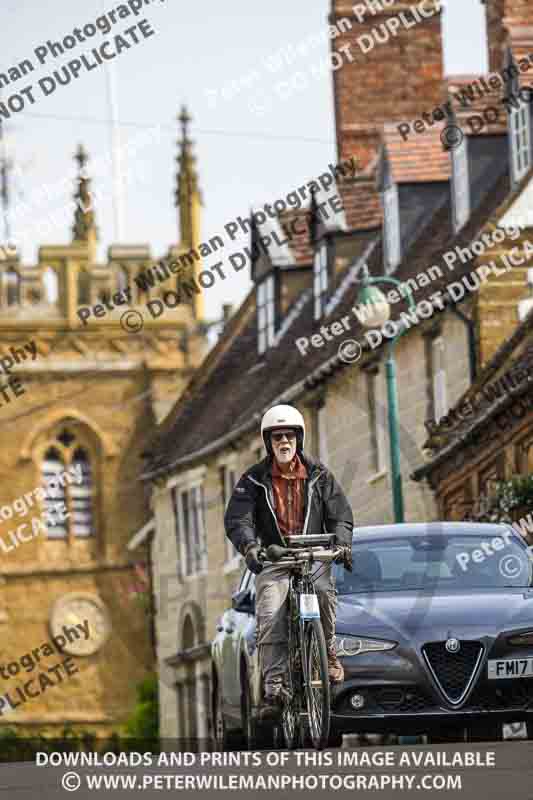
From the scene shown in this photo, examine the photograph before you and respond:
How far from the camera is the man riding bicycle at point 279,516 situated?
1389 cm

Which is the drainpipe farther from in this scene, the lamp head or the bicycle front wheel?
the bicycle front wheel

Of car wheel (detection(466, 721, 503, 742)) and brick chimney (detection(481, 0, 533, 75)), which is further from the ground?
brick chimney (detection(481, 0, 533, 75))

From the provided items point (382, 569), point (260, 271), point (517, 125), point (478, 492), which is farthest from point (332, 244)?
point (382, 569)

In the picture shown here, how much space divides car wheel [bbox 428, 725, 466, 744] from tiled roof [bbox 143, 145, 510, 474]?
16020 millimetres

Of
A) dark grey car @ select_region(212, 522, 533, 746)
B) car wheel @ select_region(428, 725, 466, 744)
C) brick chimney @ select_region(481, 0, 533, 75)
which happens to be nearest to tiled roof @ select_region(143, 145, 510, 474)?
brick chimney @ select_region(481, 0, 533, 75)

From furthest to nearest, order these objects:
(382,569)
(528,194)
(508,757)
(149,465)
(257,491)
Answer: (149,465) → (528,194) → (382,569) → (257,491) → (508,757)

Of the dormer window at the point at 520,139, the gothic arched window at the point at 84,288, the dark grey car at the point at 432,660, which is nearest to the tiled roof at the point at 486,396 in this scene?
the dormer window at the point at 520,139

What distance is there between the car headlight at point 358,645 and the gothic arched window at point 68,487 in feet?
196

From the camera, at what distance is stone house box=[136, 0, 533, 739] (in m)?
34.2

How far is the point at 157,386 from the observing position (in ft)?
246

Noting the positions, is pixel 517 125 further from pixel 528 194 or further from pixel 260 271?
pixel 260 271

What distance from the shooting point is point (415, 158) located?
40781 millimetres

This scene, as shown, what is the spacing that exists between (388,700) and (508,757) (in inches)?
76.9

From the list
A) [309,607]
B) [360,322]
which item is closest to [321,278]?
[360,322]
